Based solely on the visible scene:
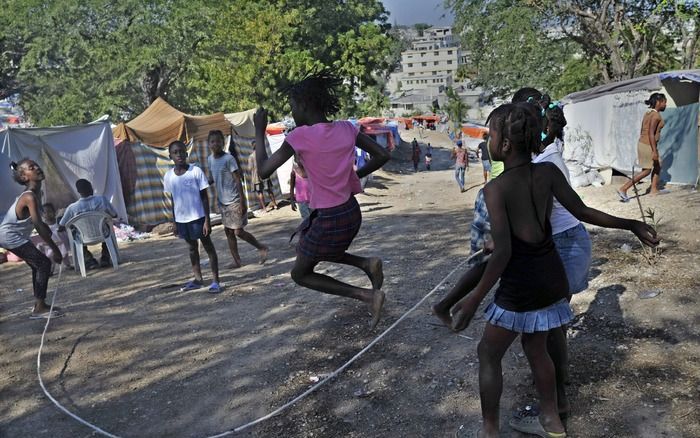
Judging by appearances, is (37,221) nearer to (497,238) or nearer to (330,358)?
(330,358)

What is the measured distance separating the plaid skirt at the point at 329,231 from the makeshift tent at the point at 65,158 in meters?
9.16

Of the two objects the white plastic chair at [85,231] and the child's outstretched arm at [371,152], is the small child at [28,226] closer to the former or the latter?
the white plastic chair at [85,231]

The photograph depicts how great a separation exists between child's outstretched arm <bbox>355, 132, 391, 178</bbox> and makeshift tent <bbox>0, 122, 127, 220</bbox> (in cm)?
922

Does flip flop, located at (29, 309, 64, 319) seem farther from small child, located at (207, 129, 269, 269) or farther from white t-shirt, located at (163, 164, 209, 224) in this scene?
small child, located at (207, 129, 269, 269)

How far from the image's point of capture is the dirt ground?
11.8ft

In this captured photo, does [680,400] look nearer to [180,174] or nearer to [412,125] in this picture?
[180,174]

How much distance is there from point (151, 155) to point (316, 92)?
10982 millimetres

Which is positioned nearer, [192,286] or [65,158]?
[192,286]

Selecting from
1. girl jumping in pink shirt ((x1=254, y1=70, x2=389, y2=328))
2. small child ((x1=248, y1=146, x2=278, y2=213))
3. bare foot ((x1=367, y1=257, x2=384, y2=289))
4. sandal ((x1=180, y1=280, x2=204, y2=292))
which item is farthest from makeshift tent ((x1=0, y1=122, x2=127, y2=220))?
bare foot ((x1=367, y1=257, x2=384, y2=289))

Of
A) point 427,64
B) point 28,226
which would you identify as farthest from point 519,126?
point 427,64

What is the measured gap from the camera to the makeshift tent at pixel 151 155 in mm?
13703

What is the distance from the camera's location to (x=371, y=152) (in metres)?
4.10

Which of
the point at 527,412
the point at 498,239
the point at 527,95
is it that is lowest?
the point at 527,412

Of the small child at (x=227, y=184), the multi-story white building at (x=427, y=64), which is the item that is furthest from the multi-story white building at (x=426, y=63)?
the small child at (x=227, y=184)
